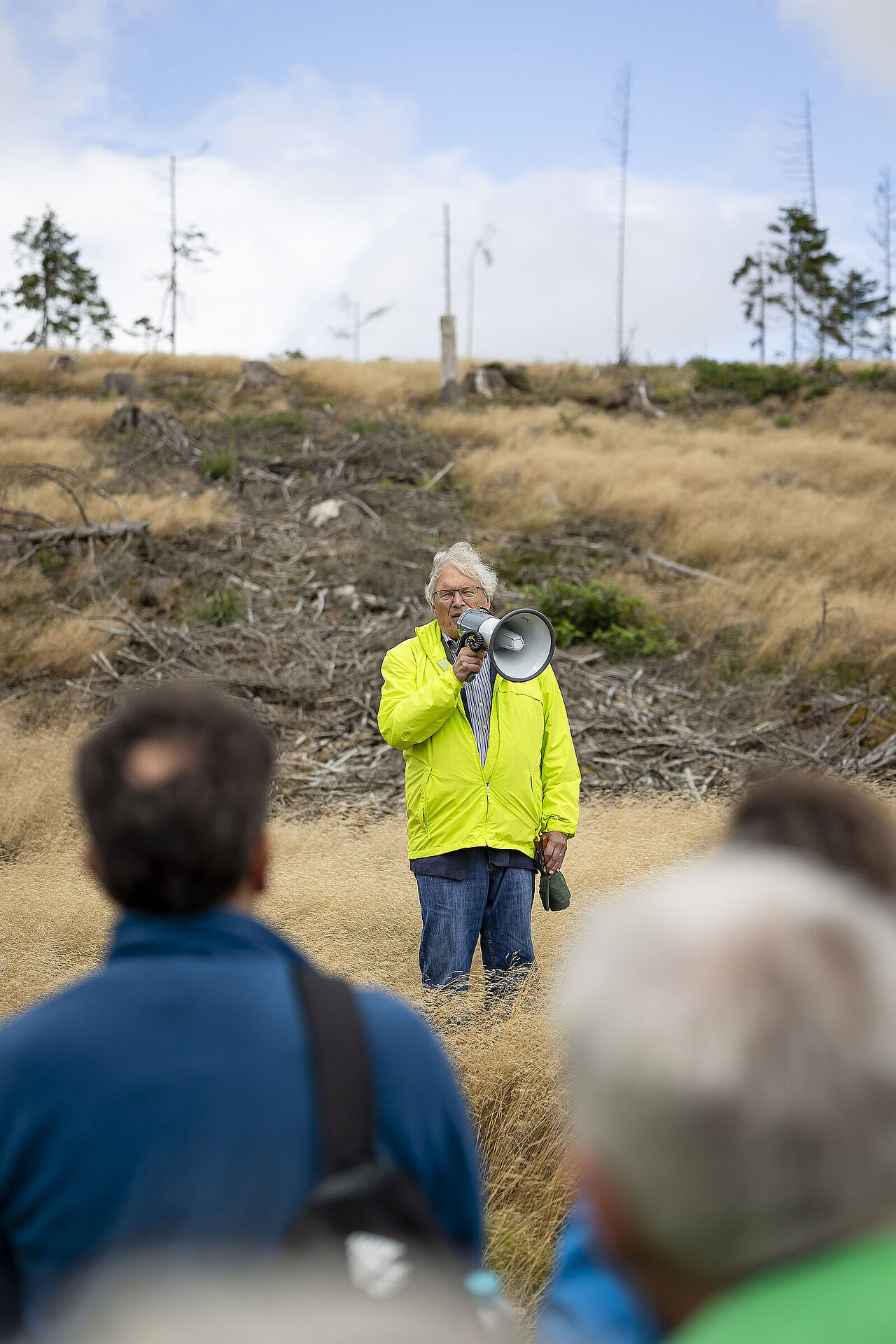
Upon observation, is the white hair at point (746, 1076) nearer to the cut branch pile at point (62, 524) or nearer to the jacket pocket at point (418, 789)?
the jacket pocket at point (418, 789)

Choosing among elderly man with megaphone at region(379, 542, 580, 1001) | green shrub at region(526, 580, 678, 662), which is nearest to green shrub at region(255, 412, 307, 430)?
green shrub at region(526, 580, 678, 662)

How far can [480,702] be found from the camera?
402 centimetres

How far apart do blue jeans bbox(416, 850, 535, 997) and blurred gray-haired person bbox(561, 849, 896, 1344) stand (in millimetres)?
2852

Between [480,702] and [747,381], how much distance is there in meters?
23.2

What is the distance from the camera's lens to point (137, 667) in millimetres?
9727

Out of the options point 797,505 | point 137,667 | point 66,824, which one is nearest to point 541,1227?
point 66,824

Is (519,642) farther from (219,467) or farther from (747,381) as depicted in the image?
(747,381)

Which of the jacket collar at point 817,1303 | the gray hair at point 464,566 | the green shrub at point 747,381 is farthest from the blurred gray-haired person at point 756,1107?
the green shrub at point 747,381

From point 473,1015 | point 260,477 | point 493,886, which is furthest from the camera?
point 260,477

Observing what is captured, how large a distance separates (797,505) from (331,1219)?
13931mm

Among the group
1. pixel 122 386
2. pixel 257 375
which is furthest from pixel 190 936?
pixel 257 375

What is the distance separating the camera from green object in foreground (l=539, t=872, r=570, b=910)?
4043 millimetres

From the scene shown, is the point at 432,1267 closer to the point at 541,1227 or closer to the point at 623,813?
the point at 541,1227

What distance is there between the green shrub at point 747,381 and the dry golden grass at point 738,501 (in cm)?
311
